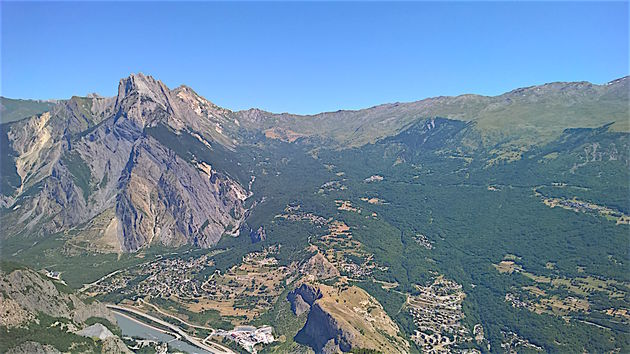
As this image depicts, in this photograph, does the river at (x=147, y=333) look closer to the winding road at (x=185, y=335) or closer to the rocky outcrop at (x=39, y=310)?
the winding road at (x=185, y=335)

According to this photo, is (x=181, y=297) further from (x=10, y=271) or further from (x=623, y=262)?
(x=623, y=262)

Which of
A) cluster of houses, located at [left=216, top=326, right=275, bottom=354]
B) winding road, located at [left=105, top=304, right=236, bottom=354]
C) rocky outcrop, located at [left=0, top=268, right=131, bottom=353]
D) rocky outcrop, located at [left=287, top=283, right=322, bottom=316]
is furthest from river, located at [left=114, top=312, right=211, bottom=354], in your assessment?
rocky outcrop, located at [left=287, top=283, right=322, bottom=316]

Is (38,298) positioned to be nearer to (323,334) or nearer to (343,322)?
(323,334)

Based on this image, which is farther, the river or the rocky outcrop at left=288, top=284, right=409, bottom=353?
the river

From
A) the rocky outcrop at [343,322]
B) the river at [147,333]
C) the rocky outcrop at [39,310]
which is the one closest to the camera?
the rocky outcrop at [39,310]

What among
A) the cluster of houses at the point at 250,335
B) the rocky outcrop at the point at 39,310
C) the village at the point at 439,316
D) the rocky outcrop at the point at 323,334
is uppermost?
the rocky outcrop at the point at 39,310

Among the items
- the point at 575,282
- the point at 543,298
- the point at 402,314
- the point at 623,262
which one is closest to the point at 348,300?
the point at 402,314

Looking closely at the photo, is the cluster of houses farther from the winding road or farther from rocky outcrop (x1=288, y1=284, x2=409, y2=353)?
rocky outcrop (x1=288, y1=284, x2=409, y2=353)

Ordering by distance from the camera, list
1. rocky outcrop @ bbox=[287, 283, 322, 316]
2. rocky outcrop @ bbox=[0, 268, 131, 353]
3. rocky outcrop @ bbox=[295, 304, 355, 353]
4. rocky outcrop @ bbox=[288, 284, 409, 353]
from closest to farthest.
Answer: rocky outcrop @ bbox=[0, 268, 131, 353] → rocky outcrop @ bbox=[295, 304, 355, 353] → rocky outcrop @ bbox=[288, 284, 409, 353] → rocky outcrop @ bbox=[287, 283, 322, 316]

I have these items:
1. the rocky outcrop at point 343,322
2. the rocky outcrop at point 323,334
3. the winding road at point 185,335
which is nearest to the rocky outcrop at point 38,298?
the winding road at point 185,335
